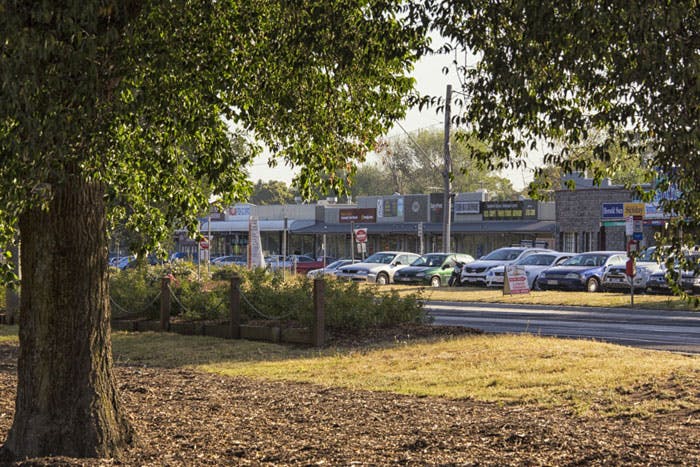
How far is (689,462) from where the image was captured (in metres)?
6.76

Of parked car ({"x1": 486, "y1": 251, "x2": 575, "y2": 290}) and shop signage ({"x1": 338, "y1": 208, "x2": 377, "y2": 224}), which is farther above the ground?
shop signage ({"x1": 338, "y1": 208, "x2": 377, "y2": 224})

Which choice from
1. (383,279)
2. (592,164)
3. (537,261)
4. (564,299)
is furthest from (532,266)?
(592,164)

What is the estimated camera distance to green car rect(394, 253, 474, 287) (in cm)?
3747

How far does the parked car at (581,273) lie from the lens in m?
33.1

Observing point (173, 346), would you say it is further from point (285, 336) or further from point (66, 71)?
point (66, 71)

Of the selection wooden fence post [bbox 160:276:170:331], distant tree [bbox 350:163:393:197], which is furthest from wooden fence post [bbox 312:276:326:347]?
distant tree [bbox 350:163:393:197]

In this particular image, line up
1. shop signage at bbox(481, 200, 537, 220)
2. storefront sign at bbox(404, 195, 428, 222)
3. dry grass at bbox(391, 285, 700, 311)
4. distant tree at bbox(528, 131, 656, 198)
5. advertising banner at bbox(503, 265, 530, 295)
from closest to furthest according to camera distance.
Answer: distant tree at bbox(528, 131, 656, 198) < dry grass at bbox(391, 285, 700, 311) < advertising banner at bbox(503, 265, 530, 295) < shop signage at bbox(481, 200, 537, 220) < storefront sign at bbox(404, 195, 428, 222)

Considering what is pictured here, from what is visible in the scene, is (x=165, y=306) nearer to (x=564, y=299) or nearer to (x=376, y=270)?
(x=564, y=299)

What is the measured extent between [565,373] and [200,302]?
28.3 feet

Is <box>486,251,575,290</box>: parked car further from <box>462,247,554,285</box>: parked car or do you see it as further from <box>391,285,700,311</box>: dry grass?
<box>391,285,700,311</box>: dry grass

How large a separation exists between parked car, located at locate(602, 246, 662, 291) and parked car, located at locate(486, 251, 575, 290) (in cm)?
275

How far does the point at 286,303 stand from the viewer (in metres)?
16.8

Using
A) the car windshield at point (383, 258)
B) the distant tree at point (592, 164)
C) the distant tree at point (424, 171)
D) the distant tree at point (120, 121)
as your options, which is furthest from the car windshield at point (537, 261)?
the distant tree at point (424, 171)

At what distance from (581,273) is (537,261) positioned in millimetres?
2966
